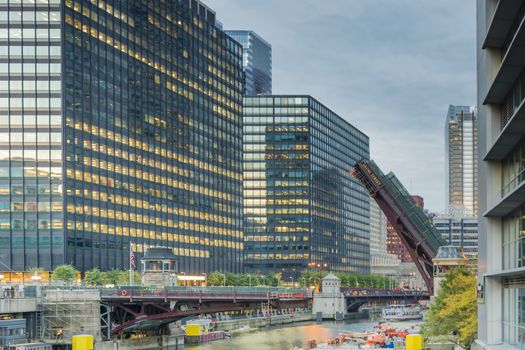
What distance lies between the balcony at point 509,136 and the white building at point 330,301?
415 ft

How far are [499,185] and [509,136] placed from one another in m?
7.38

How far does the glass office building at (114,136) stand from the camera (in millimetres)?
130125

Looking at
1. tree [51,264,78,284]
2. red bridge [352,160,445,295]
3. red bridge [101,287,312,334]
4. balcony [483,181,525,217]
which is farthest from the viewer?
tree [51,264,78,284]

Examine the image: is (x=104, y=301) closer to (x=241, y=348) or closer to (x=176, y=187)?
(x=241, y=348)

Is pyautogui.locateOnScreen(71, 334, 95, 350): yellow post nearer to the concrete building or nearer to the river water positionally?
the river water

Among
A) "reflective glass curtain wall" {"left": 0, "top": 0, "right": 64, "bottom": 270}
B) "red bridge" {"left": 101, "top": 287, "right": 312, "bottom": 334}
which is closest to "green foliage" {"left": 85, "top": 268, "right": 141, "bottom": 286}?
"reflective glass curtain wall" {"left": 0, "top": 0, "right": 64, "bottom": 270}

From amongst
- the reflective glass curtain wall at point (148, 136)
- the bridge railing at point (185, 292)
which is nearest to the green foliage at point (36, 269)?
the reflective glass curtain wall at point (148, 136)

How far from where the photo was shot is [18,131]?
130875mm

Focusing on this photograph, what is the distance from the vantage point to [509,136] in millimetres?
35156

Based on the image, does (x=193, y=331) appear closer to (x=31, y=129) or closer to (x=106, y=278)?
(x=106, y=278)

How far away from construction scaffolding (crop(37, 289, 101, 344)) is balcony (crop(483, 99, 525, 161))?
145 feet

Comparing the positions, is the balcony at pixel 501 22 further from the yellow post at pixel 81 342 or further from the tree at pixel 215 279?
the tree at pixel 215 279

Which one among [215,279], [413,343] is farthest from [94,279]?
[413,343]

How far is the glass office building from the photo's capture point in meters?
130
